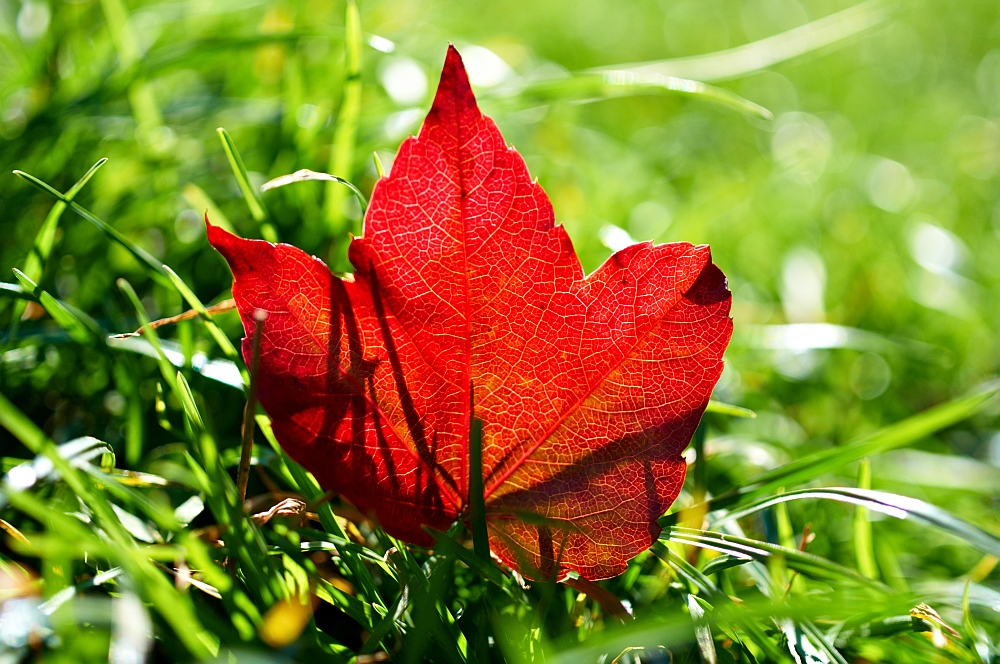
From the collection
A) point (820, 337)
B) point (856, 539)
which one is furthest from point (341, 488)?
point (820, 337)

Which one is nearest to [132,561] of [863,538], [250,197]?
[250,197]

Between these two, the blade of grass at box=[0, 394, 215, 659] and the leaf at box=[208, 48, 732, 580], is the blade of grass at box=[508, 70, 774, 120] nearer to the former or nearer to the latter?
the leaf at box=[208, 48, 732, 580]

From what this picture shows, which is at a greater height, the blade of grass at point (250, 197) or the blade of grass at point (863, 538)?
the blade of grass at point (250, 197)

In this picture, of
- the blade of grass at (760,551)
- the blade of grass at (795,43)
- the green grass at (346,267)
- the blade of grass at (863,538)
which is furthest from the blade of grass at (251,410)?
the blade of grass at (795,43)

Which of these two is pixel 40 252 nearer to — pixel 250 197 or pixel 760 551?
pixel 250 197

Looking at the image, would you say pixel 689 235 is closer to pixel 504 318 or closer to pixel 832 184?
pixel 504 318

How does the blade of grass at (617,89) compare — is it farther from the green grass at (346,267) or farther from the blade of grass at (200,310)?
the blade of grass at (200,310)
